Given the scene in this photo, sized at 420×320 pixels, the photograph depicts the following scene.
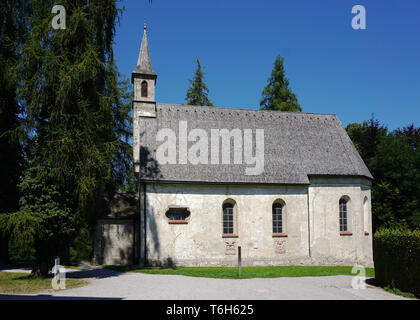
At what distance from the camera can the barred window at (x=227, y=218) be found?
2303 centimetres

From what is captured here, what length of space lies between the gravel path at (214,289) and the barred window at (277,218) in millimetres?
6991

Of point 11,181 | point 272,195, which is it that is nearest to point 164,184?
point 272,195

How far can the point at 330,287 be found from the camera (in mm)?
14086

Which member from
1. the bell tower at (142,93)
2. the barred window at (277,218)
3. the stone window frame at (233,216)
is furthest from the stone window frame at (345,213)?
the bell tower at (142,93)

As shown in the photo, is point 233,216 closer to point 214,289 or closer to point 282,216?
point 282,216

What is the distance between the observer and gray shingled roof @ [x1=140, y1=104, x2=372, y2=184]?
2275 centimetres

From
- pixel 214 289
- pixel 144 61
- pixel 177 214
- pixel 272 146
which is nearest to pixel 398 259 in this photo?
pixel 214 289

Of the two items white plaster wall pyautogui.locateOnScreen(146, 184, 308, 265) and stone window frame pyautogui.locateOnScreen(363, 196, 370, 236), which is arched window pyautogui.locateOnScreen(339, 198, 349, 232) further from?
white plaster wall pyautogui.locateOnScreen(146, 184, 308, 265)

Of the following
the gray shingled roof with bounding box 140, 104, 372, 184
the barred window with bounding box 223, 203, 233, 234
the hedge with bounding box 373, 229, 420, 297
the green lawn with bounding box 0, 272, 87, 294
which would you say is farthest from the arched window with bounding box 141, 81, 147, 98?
the hedge with bounding box 373, 229, 420, 297

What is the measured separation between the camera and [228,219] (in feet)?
76.0

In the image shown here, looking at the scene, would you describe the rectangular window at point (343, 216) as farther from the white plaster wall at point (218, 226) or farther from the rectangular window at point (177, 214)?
the rectangular window at point (177, 214)

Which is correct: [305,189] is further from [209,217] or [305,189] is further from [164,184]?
[164,184]

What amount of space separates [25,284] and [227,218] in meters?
12.2

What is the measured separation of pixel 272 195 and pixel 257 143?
3876 millimetres
